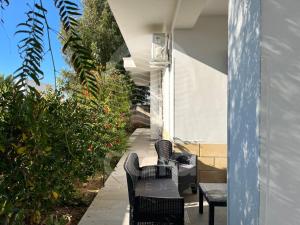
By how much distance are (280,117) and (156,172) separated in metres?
5.09

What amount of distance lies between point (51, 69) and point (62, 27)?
0.54 feet

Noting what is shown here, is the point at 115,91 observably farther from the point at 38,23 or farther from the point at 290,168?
the point at 38,23

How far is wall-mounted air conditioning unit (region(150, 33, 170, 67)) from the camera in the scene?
1021cm

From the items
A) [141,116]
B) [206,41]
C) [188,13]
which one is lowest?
[141,116]

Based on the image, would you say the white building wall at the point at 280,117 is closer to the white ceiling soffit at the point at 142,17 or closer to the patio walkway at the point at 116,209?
the patio walkway at the point at 116,209

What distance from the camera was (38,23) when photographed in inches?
48.2

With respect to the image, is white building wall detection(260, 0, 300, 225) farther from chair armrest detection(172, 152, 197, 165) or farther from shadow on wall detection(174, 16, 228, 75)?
shadow on wall detection(174, 16, 228, 75)

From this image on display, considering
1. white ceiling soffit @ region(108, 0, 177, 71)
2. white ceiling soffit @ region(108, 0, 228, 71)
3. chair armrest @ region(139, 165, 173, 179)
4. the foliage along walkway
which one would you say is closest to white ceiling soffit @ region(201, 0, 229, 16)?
white ceiling soffit @ region(108, 0, 228, 71)

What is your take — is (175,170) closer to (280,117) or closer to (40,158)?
(40,158)

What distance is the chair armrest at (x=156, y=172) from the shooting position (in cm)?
715

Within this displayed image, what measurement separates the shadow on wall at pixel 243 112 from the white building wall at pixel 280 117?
0.19ft

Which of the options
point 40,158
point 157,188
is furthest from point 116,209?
point 40,158

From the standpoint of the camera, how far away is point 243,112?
107 inches

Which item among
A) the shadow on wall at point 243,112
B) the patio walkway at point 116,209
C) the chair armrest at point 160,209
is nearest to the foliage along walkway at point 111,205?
the patio walkway at point 116,209
